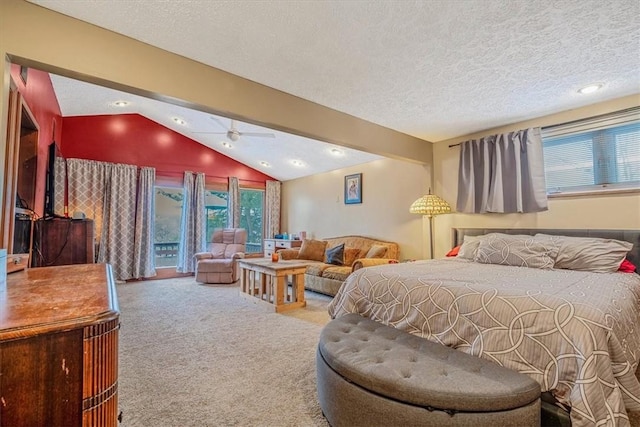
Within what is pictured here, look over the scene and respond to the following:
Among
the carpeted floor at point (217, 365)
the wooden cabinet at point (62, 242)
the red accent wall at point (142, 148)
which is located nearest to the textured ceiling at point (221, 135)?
the red accent wall at point (142, 148)

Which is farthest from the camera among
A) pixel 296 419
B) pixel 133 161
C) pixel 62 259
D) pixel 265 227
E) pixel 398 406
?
pixel 265 227

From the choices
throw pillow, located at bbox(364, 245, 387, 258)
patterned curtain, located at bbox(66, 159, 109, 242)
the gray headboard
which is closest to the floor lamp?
the gray headboard

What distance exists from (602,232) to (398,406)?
3.03 meters

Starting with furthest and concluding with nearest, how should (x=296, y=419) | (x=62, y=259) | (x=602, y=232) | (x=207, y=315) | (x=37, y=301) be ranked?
(x=207, y=315), (x=62, y=259), (x=602, y=232), (x=296, y=419), (x=37, y=301)

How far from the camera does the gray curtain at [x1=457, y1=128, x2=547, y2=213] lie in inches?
137

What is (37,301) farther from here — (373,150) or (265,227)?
(265,227)

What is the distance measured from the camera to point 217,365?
2412 millimetres

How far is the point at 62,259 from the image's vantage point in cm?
335

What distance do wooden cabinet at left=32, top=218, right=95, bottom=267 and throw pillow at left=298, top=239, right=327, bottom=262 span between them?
10.4 ft

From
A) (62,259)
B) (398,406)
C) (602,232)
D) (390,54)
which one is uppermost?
(390,54)

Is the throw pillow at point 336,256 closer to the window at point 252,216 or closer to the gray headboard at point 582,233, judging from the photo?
the gray headboard at point 582,233

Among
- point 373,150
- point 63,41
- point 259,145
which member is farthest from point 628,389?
point 259,145

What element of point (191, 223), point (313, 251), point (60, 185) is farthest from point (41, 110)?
point (313, 251)

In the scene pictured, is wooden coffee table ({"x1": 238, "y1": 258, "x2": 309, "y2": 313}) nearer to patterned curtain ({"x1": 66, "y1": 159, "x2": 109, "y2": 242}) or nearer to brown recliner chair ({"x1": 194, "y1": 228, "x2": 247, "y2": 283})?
brown recliner chair ({"x1": 194, "y1": 228, "x2": 247, "y2": 283})
